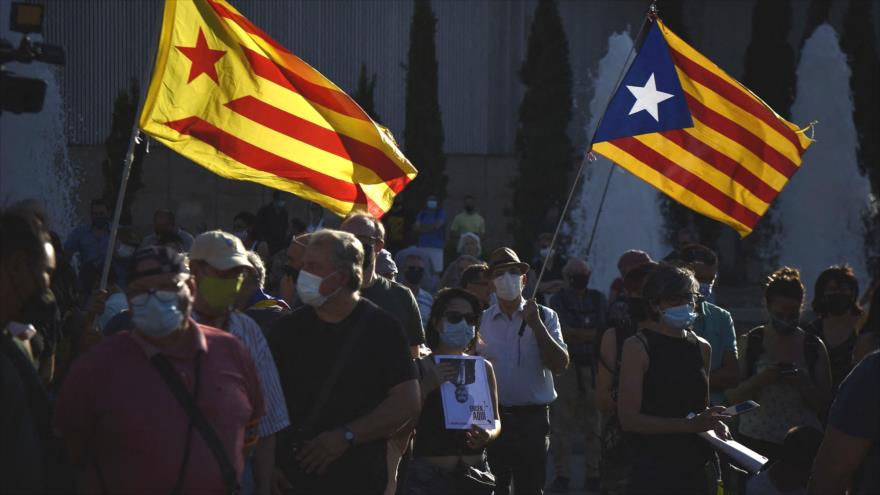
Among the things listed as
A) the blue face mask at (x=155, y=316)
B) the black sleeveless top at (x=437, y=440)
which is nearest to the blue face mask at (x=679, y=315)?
the black sleeveless top at (x=437, y=440)

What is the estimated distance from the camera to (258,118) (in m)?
8.00

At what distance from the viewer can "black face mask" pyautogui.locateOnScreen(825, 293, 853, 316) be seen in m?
8.16

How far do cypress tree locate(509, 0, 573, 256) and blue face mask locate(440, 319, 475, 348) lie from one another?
1926 cm

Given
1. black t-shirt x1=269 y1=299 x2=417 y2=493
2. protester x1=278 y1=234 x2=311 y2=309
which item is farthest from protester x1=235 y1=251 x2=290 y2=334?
black t-shirt x1=269 y1=299 x2=417 y2=493

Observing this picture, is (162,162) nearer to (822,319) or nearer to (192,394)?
(822,319)

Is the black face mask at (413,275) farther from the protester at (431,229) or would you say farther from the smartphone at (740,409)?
the protester at (431,229)

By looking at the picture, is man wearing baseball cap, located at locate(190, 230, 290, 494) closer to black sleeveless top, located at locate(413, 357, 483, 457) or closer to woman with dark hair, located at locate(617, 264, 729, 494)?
black sleeveless top, located at locate(413, 357, 483, 457)

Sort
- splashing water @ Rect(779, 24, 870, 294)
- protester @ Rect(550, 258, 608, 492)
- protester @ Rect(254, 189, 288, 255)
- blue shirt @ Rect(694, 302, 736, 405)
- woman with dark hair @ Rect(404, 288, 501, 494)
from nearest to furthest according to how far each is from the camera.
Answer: woman with dark hair @ Rect(404, 288, 501, 494), blue shirt @ Rect(694, 302, 736, 405), protester @ Rect(550, 258, 608, 492), protester @ Rect(254, 189, 288, 255), splashing water @ Rect(779, 24, 870, 294)

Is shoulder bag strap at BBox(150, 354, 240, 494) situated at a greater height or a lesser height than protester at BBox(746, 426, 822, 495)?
greater

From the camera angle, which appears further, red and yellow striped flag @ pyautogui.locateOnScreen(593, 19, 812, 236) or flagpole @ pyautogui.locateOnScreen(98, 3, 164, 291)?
red and yellow striped flag @ pyautogui.locateOnScreen(593, 19, 812, 236)

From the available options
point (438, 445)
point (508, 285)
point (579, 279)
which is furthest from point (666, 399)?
point (579, 279)

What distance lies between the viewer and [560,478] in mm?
10594

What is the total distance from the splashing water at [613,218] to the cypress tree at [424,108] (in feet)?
9.45

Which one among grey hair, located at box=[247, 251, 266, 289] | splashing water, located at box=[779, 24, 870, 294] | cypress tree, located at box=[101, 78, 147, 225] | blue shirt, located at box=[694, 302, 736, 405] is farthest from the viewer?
splashing water, located at box=[779, 24, 870, 294]
